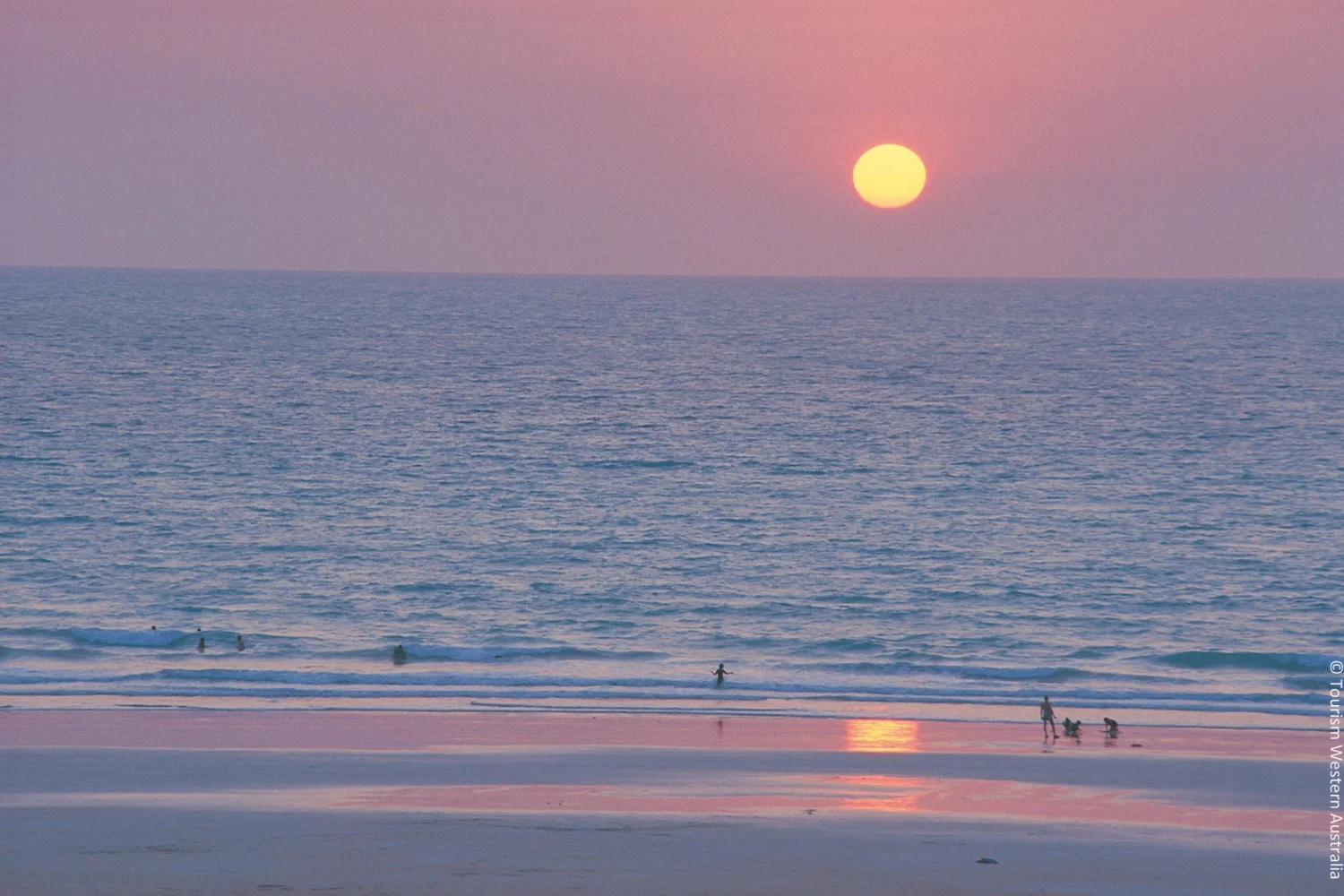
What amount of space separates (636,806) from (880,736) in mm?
7665

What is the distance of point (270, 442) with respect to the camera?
6831cm

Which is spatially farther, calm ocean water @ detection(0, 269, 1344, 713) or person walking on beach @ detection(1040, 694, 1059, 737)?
calm ocean water @ detection(0, 269, 1344, 713)

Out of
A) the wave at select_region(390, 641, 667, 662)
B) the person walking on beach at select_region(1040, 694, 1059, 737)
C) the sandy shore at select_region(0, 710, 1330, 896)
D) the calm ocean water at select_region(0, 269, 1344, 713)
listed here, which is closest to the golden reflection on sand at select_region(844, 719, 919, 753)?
the sandy shore at select_region(0, 710, 1330, 896)

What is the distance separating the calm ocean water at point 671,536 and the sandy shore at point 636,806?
3954mm

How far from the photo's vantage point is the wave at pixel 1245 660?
116 feet

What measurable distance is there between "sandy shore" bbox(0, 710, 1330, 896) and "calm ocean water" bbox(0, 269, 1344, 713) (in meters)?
3.95

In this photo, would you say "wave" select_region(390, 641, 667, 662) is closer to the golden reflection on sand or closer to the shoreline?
the shoreline

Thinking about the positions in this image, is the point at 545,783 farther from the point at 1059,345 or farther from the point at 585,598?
the point at 1059,345

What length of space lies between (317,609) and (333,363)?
233 feet

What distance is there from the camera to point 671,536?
5016 centimetres

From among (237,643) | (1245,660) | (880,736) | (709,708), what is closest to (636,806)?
(880,736)

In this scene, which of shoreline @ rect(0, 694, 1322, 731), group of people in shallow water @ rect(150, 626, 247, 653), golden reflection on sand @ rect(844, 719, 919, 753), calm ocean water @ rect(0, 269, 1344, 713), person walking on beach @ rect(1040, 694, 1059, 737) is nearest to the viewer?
golden reflection on sand @ rect(844, 719, 919, 753)

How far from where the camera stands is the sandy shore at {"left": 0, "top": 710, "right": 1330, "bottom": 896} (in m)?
18.8

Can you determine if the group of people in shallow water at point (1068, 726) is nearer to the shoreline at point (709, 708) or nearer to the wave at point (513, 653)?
the shoreline at point (709, 708)
